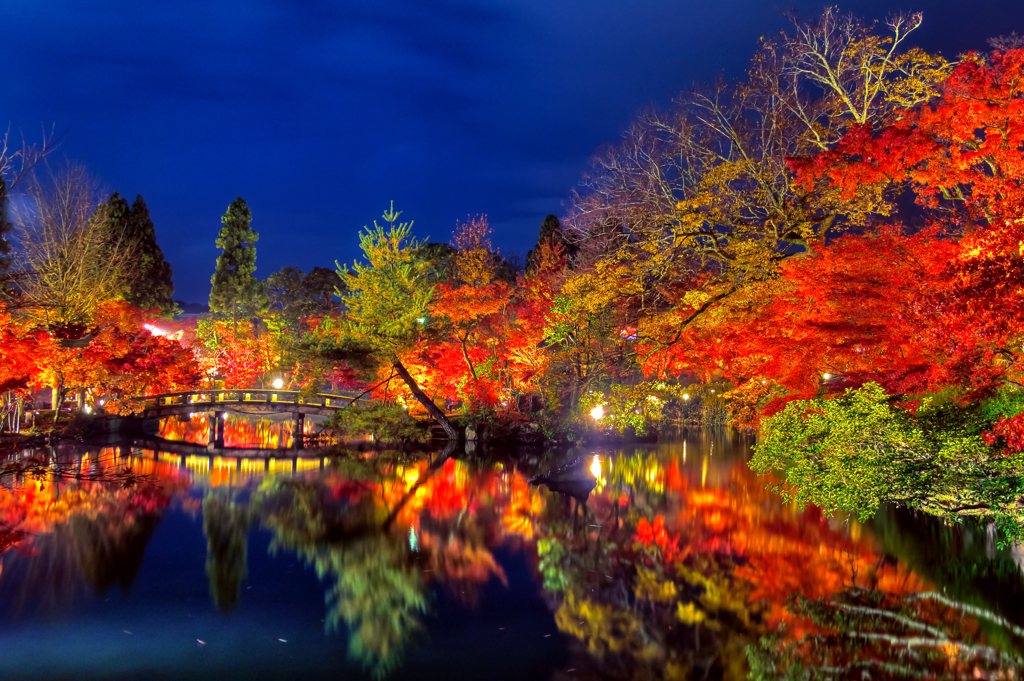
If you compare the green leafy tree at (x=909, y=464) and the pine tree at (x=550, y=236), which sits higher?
the pine tree at (x=550, y=236)

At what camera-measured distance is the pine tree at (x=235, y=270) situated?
43344 mm

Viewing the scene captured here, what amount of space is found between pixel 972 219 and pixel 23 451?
27249mm

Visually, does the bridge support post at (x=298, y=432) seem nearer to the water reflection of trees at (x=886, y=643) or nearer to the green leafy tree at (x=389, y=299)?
the green leafy tree at (x=389, y=299)

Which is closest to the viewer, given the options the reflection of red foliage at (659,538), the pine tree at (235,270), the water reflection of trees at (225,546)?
the water reflection of trees at (225,546)

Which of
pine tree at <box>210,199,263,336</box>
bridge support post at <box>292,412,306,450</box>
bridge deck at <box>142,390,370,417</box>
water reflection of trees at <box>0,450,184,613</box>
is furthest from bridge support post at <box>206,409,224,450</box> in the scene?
pine tree at <box>210,199,263,336</box>

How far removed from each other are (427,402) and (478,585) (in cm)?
1705

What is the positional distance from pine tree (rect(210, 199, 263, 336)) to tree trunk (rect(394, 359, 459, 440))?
2073 centimetres

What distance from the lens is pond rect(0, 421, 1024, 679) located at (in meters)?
7.70

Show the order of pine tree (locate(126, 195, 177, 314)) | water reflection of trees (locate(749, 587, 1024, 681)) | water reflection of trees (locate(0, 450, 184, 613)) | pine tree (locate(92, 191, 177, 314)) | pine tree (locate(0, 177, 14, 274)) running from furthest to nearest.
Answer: pine tree (locate(126, 195, 177, 314)) → pine tree (locate(92, 191, 177, 314)) → pine tree (locate(0, 177, 14, 274)) → water reflection of trees (locate(0, 450, 184, 613)) → water reflection of trees (locate(749, 587, 1024, 681))

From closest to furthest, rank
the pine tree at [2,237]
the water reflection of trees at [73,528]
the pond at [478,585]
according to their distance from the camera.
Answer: the pond at [478,585] < the water reflection of trees at [73,528] < the pine tree at [2,237]

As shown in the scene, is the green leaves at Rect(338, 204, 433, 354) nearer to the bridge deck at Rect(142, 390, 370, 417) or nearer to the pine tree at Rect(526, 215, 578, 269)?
the bridge deck at Rect(142, 390, 370, 417)

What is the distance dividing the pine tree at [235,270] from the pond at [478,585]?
2653 centimetres

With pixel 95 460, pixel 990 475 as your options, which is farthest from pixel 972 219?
pixel 95 460

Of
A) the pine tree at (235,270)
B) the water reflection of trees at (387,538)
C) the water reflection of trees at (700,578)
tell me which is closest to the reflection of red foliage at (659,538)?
the water reflection of trees at (700,578)
